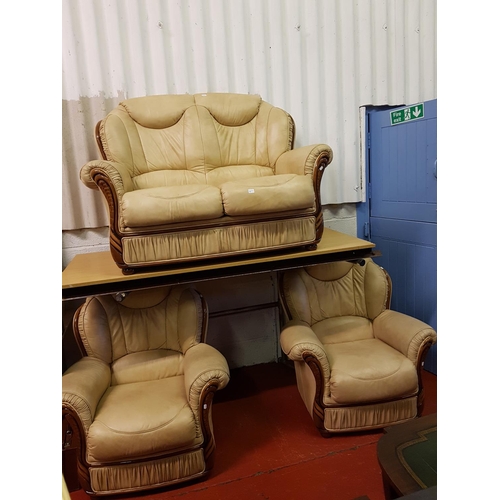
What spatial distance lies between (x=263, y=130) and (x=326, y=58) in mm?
874

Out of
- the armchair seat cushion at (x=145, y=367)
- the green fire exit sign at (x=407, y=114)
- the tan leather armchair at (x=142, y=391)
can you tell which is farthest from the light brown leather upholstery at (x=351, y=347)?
the green fire exit sign at (x=407, y=114)

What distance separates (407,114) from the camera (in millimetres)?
2990

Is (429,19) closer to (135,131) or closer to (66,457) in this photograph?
(135,131)

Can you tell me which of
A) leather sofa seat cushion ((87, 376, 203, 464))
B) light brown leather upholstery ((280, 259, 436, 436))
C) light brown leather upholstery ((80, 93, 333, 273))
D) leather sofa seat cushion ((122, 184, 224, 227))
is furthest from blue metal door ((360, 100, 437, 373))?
leather sofa seat cushion ((87, 376, 203, 464))

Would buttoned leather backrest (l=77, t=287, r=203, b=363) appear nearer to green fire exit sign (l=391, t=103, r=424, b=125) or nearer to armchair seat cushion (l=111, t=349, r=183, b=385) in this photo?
armchair seat cushion (l=111, t=349, r=183, b=385)

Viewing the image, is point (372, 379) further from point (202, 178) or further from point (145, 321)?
point (202, 178)

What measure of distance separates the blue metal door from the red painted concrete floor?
2.11 feet

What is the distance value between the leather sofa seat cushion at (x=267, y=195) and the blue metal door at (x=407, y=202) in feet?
3.46

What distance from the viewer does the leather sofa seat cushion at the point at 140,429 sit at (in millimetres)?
1981

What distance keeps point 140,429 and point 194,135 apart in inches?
69.9

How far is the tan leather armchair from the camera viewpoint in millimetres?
2004

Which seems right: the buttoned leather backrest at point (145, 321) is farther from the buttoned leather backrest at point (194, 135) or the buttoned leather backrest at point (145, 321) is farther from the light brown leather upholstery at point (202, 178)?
the buttoned leather backrest at point (194, 135)

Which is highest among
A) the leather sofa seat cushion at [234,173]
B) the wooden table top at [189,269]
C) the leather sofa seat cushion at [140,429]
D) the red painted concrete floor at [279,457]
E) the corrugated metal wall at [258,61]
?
the corrugated metal wall at [258,61]
